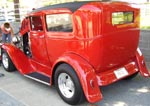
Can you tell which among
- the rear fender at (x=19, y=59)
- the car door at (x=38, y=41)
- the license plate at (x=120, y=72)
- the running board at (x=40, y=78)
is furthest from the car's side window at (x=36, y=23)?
the license plate at (x=120, y=72)

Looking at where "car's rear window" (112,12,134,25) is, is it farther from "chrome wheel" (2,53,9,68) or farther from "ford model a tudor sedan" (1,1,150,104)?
"chrome wheel" (2,53,9,68)

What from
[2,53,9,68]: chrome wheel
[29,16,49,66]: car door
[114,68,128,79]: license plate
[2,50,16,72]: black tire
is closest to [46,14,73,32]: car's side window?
[29,16,49,66]: car door

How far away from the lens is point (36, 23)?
565cm

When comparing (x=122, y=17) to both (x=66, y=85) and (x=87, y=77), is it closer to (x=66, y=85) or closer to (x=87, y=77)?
(x=87, y=77)

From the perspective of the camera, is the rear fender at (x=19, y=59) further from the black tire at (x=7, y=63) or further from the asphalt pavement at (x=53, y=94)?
the asphalt pavement at (x=53, y=94)

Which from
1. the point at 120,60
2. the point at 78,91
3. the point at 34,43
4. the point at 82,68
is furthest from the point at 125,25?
the point at 34,43

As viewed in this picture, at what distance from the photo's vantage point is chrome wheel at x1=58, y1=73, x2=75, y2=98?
440 cm

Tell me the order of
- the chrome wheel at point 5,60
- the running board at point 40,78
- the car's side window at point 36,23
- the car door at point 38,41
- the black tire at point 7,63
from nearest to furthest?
the running board at point 40,78 → the car door at point 38,41 → the car's side window at point 36,23 → the black tire at point 7,63 → the chrome wheel at point 5,60

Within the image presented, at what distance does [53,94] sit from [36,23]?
1.74m

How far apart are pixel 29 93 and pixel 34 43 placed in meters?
1.22

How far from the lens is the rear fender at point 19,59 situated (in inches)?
226

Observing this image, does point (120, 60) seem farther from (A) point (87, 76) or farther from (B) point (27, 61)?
(B) point (27, 61)

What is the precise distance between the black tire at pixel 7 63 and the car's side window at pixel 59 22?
1700mm

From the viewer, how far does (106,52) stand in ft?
13.9
